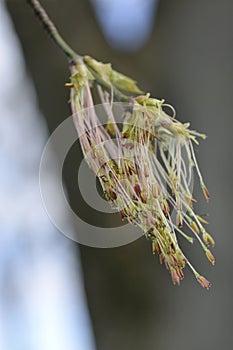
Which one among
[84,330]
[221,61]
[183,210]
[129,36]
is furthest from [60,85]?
[183,210]

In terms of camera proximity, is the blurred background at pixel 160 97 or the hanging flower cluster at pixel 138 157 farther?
the blurred background at pixel 160 97

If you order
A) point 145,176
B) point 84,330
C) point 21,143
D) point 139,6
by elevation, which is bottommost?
point 84,330

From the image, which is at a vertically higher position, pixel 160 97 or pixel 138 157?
pixel 160 97

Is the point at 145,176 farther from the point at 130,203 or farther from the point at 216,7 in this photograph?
the point at 216,7

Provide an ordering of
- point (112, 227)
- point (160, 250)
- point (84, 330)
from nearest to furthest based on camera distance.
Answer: point (160, 250) < point (112, 227) < point (84, 330)
